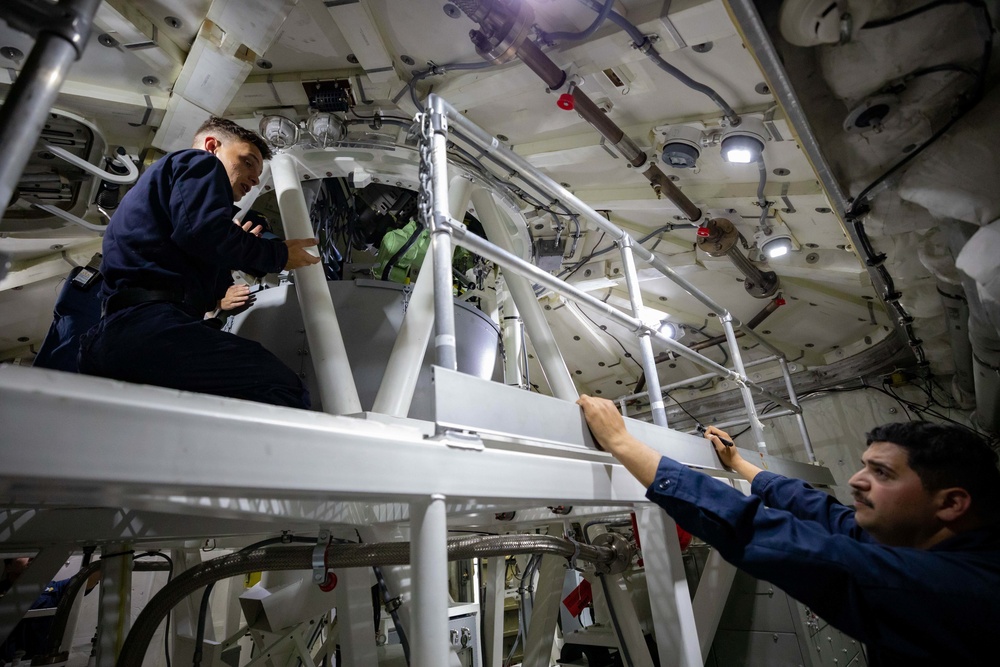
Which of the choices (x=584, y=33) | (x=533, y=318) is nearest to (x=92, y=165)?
(x=533, y=318)

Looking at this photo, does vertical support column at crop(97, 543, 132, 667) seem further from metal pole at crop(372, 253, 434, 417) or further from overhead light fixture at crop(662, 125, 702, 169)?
overhead light fixture at crop(662, 125, 702, 169)

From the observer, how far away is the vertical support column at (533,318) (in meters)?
2.23

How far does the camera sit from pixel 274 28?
1.95m

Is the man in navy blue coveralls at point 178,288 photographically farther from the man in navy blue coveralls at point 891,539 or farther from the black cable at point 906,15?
the black cable at point 906,15

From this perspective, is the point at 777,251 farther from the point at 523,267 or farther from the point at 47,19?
the point at 47,19

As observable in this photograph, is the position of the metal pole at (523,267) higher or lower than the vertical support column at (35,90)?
higher

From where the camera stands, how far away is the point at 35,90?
59cm

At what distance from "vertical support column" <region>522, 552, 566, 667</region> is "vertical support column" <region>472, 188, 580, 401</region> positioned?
40.6 inches

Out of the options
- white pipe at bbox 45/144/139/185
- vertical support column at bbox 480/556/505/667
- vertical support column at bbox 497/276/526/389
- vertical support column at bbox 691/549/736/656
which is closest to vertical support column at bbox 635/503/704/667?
vertical support column at bbox 691/549/736/656

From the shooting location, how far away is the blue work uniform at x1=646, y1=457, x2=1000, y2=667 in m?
0.95

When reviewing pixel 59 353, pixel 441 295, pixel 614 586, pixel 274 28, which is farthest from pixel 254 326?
pixel 614 586

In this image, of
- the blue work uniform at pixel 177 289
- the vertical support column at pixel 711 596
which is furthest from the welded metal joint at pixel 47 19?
the vertical support column at pixel 711 596

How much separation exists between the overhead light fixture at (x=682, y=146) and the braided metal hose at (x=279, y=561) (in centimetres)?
199

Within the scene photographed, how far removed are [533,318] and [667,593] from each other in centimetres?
117
